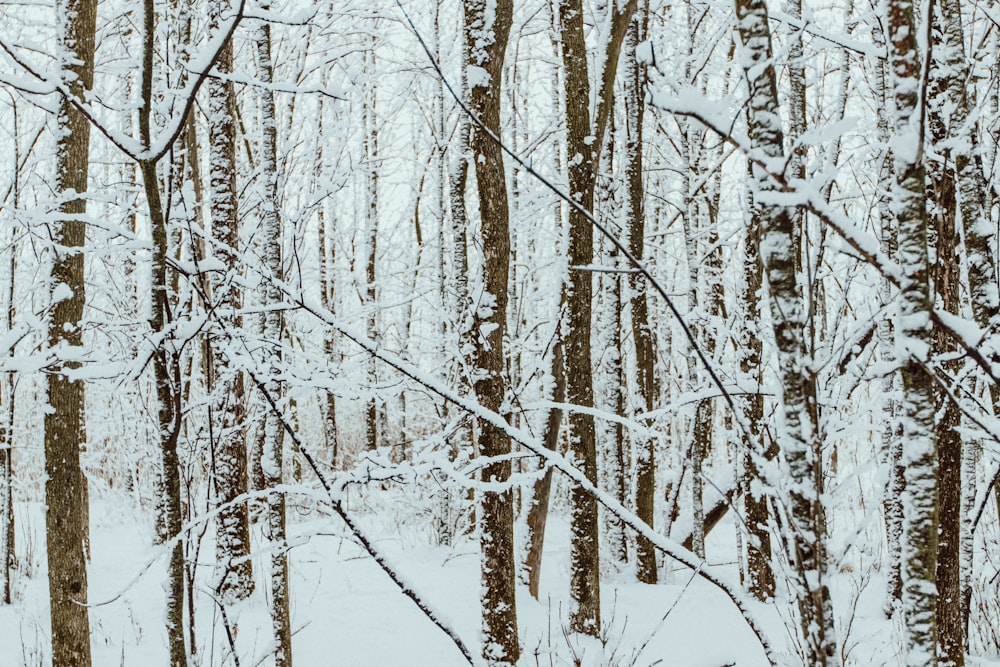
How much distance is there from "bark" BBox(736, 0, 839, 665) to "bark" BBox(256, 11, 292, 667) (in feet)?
9.05

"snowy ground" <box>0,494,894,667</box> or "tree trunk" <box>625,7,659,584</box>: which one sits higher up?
"tree trunk" <box>625,7,659,584</box>

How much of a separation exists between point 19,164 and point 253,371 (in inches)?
310

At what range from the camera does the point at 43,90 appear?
2629 millimetres

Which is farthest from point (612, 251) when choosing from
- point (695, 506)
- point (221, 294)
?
point (221, 294)

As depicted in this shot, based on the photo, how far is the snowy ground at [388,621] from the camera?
557 cm

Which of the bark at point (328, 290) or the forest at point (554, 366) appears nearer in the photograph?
the forest at point (554, 366)

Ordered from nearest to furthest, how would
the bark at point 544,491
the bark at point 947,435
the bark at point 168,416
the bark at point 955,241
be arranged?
1. the bark at point 168,416
2. the bark at point 955,241
3. the bark at point 947,435
4. the bark at point 544,491

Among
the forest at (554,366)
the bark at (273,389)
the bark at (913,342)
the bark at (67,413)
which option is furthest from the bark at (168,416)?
the bark at (67,413)

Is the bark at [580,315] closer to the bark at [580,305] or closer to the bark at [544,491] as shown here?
the bark at [580,305]

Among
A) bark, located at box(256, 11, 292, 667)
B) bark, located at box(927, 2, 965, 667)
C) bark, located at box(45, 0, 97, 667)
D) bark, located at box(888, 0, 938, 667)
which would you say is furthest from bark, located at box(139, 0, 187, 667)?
bark, located at box(927, 2, 965, 667)

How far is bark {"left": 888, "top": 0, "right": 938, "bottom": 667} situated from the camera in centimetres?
149

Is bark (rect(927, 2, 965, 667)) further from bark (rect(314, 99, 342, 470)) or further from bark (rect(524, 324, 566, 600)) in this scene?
bark (rect(314, 99, 342, 470))

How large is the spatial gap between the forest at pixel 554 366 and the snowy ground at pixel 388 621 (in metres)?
0.05

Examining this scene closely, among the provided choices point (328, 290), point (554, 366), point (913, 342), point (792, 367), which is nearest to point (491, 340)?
point (554, 366)
